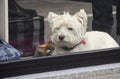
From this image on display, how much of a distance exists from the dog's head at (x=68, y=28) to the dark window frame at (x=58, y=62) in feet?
0.56

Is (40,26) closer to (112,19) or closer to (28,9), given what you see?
(28,9)

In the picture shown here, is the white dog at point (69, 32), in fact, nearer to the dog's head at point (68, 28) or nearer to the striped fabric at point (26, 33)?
the dog's head at point (68, 28)

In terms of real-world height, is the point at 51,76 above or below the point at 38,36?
below

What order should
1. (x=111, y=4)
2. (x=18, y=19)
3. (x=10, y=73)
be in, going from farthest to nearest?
(x=111, y=4), (x=18, y=19), (x=10, y=73)

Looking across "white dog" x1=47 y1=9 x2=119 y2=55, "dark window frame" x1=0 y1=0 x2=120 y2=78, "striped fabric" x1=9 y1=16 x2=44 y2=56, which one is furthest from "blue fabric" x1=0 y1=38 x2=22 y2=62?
"white dog" x1=47 y1=9 x2=119 y2=55

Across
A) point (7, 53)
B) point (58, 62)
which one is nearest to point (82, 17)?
point (58, 62)

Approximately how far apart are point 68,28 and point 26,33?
52cm

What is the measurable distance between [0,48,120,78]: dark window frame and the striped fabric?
22 centimetres

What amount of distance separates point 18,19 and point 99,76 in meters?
0.96

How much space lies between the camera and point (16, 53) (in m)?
4.46

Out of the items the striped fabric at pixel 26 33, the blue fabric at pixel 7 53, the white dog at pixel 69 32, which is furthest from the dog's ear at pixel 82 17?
the blue fabric at pixel 7 53

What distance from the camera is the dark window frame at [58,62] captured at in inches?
175

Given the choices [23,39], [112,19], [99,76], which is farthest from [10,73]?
[112,19]

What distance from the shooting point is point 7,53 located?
4.42 m
